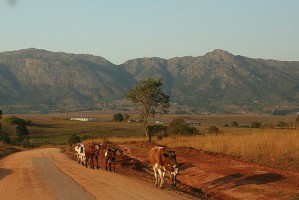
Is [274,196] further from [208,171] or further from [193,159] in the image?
Result: [193,159]

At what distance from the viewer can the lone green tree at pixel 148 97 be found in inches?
2287

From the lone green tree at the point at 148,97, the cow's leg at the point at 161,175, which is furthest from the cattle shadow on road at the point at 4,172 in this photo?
the lone green tree at the point at 148,97

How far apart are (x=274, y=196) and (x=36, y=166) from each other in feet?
53.8

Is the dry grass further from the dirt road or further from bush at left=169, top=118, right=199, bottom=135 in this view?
bush at left=169, top=118, right=199, bottom=135

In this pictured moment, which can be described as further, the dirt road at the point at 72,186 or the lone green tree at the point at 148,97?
the lone green tree at the point at 148,97

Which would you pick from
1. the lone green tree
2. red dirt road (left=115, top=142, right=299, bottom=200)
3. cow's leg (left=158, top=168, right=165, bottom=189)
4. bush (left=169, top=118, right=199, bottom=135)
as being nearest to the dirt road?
cow's leg (left=158, top=168, right=165, bottom=189)

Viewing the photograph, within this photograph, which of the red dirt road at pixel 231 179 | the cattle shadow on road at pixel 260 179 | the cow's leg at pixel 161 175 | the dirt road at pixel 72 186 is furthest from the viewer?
the cattle shadow on road at pixel 260 179

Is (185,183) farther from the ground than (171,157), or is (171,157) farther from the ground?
(171,157)

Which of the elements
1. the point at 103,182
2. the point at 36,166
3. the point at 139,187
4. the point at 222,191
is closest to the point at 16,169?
the point at 36,166

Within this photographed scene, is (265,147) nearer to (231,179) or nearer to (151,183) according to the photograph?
(231,179)

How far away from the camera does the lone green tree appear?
5809 cm

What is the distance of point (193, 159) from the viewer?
33.7 m

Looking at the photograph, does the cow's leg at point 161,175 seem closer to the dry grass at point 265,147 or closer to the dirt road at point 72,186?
the dirt road at point 72,186

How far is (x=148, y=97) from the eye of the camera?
192 feet
